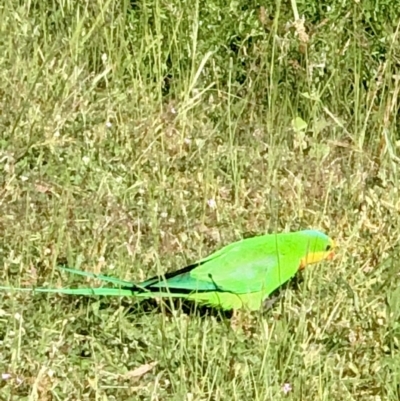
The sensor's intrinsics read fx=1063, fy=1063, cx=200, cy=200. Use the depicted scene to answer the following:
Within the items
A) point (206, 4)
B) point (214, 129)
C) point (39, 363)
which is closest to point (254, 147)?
point (214, 129)

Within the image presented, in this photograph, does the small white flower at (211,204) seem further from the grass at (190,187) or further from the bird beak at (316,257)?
the bird beak at (316,257)

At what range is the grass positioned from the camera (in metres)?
2.22

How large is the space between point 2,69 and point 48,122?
0.31m

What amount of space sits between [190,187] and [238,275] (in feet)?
2.06

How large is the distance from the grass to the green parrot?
46 millimetres

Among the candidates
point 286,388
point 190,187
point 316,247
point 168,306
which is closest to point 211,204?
point 190,187

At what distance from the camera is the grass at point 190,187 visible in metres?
2.22

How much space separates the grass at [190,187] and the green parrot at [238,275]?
46mm

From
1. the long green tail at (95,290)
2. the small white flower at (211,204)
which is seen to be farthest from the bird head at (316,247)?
the long green tail at (95,290)

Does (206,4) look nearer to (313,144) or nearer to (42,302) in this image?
(313,144)

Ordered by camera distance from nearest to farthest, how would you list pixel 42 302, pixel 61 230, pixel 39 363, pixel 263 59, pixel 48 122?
pixel 39 363 → pixel 42 302 → pixel 61 230 → pixel 48 122 → pixel 263 59

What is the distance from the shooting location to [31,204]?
2758 millimetres

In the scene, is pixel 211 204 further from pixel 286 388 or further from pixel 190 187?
pixel 286 388

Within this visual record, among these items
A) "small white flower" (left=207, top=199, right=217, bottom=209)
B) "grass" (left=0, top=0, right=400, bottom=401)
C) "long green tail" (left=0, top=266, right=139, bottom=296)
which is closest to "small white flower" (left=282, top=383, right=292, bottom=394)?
"grass" (left=0, top=0, right=400, bottom=401)
